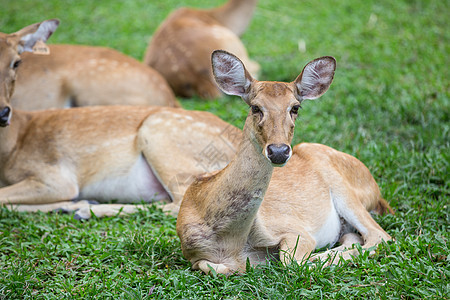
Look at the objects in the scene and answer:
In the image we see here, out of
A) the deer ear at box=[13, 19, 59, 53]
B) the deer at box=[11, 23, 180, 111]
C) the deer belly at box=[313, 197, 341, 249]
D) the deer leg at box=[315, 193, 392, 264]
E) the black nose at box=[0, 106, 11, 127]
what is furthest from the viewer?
the deer at box=[11, 23, 180, 111]

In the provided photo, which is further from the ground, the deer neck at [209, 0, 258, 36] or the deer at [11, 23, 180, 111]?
the deer neck at [209, 0, 258, 36]

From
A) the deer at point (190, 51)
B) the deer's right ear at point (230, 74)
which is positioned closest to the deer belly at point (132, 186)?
the deer's right ear at point (230, 74)

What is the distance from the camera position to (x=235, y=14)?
10164 mm

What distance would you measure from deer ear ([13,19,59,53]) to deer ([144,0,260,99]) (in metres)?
2.87

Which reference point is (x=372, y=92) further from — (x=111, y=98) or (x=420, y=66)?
(x=111, y=98)

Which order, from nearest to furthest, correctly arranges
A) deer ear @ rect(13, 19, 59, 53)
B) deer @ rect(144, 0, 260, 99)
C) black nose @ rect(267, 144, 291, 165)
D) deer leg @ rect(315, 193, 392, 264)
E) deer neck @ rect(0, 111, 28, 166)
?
black nose @ rect(267, 144, 291, 165), deer leg @ rect(315, 193, 392, 264), deer neck @ rect(0, 111, 28, 166), deer ear @ rect(13, 19, 59, 53), deer @ rect(144, 0, 260, 99)

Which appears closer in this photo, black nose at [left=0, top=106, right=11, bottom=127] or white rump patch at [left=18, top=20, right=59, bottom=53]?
black nose at [left=0, top=106, right=11, bottom=127]

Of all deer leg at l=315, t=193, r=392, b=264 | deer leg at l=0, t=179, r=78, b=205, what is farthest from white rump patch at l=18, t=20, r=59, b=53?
deer leg at l=315, t=193, r=392, b=264

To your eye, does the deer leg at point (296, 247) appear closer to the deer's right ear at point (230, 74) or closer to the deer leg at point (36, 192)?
the deer's right ear at point (230, 74)

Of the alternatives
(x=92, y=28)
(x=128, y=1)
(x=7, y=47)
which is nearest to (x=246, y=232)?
(x=7, y=47)

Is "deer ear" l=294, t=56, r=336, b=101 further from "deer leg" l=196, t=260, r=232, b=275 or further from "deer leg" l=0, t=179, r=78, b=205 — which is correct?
"deer leg" l=0, t=179, r=78, b=205

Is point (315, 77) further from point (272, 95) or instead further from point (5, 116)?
point (5, 116)

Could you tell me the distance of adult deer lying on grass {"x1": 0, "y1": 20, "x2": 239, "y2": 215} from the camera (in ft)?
18.1

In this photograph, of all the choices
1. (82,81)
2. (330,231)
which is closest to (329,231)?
(330,231)
